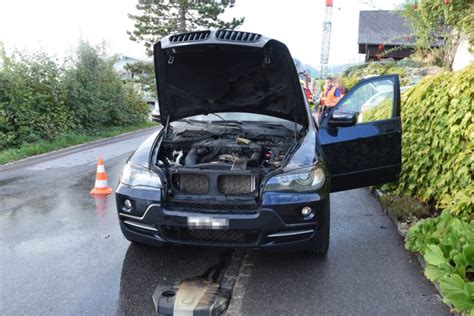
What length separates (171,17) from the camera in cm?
3120

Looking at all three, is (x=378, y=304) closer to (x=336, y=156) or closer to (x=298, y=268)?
(x=298, y=268)

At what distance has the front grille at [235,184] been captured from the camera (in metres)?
3.69

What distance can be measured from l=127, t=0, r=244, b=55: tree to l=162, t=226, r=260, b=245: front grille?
28.9m

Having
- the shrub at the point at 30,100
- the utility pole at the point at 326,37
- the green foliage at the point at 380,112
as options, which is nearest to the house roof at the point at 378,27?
the utility pole at the point at 326,37

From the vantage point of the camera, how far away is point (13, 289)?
11.6ft

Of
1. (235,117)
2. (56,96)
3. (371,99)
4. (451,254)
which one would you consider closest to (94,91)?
(56,96)

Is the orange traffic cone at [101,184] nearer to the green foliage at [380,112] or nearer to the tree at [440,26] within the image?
the green foliage at [380,112]

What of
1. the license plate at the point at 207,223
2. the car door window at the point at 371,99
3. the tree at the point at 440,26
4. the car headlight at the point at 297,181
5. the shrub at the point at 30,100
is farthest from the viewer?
the shrub at the point at 30,100

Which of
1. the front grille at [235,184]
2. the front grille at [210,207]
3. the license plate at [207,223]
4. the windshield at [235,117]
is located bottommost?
the license plate at [207,223]

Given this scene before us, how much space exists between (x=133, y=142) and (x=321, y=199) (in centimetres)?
1130

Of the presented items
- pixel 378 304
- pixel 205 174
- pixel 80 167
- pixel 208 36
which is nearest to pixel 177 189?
pixel 205 174

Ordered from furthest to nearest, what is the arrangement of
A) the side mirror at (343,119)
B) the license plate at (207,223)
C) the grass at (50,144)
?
the grass at (50,144) → the side mirror at (343,119) → the license plate at (207,223)

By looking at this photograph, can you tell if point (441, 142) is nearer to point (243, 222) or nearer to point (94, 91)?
point (243, 222)

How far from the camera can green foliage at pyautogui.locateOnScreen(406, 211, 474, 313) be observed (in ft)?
9.52
